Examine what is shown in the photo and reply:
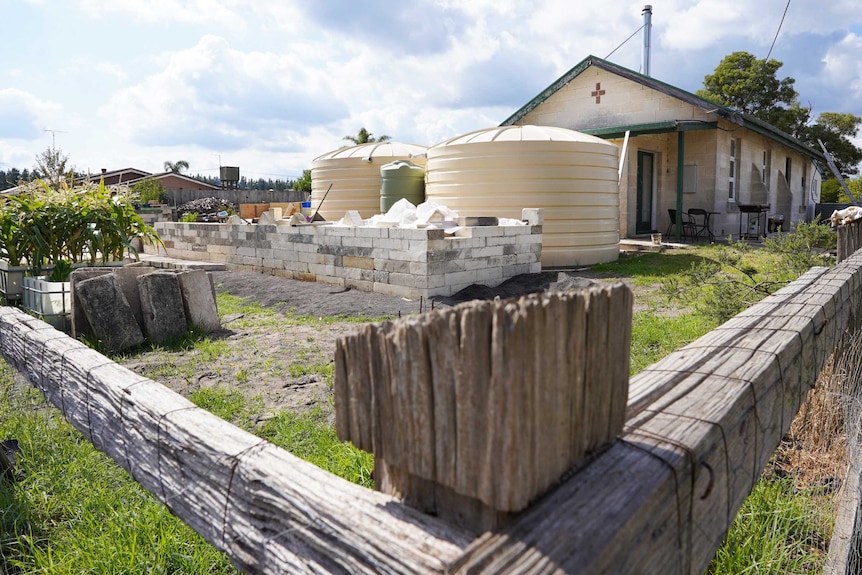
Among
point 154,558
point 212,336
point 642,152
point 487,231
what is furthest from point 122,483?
point 642,152

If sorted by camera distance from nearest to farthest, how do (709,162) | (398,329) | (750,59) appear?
(398,329) < (709,162) < (750,59)

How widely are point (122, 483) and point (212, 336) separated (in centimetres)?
347

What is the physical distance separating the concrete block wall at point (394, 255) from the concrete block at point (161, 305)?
3.23m

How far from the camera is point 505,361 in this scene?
77cm

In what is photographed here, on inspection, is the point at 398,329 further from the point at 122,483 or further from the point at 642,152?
the point at 642,152

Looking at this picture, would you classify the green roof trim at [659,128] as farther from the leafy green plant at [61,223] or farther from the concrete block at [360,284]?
the leafy green plant at [61,223]

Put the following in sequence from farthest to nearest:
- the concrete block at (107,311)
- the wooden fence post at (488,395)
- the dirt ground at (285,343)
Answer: the concrete block at (107,311)
the dirt ground at (285,343)
the wooden fence post at (488,395)

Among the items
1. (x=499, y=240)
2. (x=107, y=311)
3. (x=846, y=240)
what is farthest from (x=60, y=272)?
(x=846, y=240)

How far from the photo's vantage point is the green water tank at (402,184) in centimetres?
1420

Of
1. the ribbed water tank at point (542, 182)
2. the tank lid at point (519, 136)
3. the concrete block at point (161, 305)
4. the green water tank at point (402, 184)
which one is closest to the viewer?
Answer: the concrete block at point (161, 305)

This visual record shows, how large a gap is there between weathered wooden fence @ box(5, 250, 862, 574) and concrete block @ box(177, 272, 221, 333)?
4059 mm

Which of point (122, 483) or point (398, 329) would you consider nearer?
point (398, 329)

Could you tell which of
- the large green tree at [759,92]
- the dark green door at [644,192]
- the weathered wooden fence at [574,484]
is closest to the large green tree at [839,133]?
the large green tree at [759,92]

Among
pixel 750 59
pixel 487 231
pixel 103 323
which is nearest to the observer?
pixel 103 323
